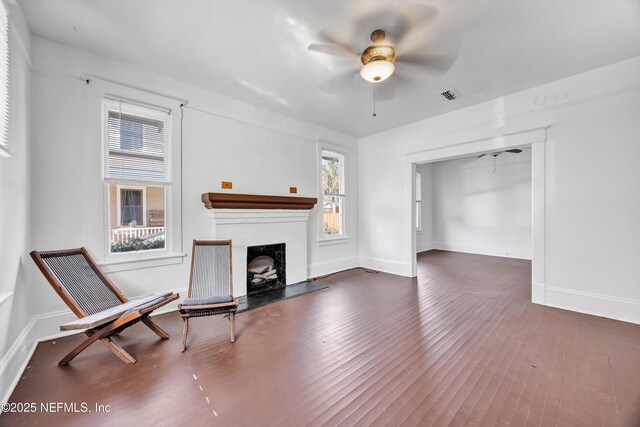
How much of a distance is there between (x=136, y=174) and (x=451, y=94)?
14.3 ft

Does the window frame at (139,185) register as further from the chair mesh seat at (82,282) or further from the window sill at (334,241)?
the window sill at (334,241)

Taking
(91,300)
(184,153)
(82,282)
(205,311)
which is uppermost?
(184,153)

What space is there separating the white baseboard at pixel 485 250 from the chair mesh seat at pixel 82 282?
27.6 ft

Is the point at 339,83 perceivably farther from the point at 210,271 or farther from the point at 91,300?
the point at 91,300

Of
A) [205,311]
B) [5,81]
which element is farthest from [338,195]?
[5,81]

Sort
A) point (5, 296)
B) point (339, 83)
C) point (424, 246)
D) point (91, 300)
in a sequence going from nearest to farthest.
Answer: point (5, 296) < point (91, 300) < point (339, 83) < point (424, 246)

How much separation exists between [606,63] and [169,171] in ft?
17.8

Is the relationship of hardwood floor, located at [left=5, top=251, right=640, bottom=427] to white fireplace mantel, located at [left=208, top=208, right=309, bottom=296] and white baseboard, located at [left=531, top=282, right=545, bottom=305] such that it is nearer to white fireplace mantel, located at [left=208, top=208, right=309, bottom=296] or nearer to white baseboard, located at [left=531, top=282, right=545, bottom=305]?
white baseboard, located at [left=531, top=282, right=545, bottom=305]

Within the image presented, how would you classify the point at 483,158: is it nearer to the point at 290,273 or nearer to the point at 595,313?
the point at 595,313

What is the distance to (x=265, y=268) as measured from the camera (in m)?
4.28

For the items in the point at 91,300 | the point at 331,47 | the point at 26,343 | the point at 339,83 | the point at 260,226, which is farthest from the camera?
the point at 260,226

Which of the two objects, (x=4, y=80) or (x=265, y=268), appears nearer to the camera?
(x=4, y=80)

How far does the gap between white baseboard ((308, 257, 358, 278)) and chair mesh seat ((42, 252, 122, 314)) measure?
307cm

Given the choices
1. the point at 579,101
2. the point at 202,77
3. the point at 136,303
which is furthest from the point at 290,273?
the point at 579,101
